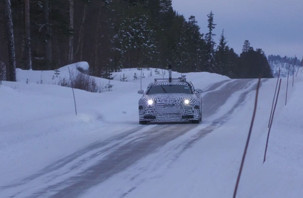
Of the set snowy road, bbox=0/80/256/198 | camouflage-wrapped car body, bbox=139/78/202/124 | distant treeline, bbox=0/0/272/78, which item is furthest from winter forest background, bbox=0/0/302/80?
camouflage-wrapped car body, bbox=139/78/202/124

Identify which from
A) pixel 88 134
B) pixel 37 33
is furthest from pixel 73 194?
pixel 37 33

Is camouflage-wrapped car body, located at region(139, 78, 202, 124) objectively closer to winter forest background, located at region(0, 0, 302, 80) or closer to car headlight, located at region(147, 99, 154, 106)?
car headlight, located at region(147, 99, 154, 106)

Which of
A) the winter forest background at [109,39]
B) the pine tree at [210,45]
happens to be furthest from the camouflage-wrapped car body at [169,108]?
the pine tree at [210,45]

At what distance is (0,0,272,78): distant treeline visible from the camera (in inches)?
1474

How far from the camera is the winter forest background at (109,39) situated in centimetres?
3653

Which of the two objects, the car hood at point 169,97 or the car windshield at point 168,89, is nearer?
the car hood at point 169,97

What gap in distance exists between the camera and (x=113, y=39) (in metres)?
61.7

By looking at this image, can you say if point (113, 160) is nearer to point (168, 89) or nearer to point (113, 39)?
point (168, 89)

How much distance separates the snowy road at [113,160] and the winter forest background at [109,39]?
2950mm

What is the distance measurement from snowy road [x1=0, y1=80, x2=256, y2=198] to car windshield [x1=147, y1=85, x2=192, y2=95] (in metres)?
1.28

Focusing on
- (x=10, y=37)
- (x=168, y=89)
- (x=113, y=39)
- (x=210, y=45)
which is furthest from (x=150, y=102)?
(x=210, y=45)

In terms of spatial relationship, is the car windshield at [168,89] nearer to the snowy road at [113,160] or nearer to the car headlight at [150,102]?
the car headlight at [150,102]

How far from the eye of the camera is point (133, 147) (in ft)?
41.4

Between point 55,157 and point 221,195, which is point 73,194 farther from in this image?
point 55,157
